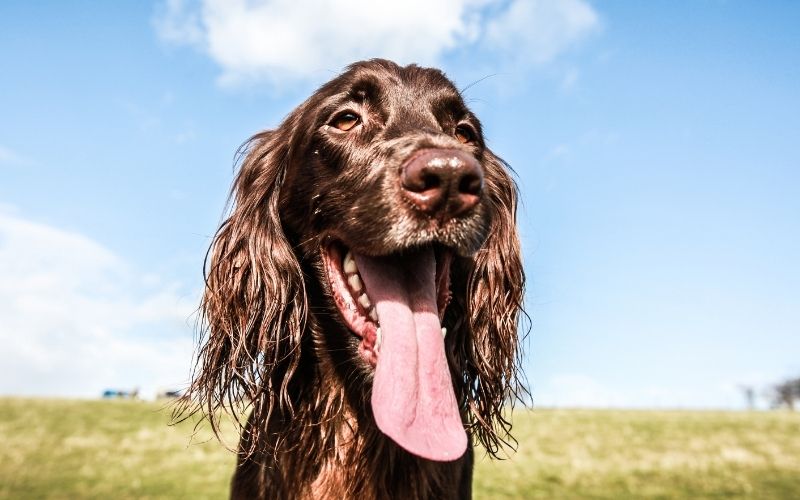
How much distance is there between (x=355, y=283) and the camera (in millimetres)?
3072

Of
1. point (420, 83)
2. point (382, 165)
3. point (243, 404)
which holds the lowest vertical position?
point (243, 404)

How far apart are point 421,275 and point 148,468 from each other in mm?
17310

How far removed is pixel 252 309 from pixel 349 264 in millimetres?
631

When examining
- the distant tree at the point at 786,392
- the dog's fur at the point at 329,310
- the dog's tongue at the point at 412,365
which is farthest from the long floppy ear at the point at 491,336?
the distant tree at the point at 786,392

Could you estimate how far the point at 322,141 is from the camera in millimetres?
3309

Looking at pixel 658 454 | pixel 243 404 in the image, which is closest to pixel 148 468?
pixel 658 454

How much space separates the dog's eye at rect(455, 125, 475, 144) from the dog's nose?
1076 millimetres

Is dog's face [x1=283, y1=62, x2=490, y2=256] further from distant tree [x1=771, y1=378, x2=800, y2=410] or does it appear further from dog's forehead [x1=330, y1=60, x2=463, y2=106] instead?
distant tree [x1=771, y1=378, x2=800, y2=410]

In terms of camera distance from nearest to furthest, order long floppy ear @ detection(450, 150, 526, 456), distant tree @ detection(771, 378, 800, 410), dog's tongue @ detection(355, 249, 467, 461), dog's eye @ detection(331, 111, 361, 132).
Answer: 1. dog's tongue @ detection(355, 249, 467, 461)
2. dog's eye @ detection(331, 111, 361, 132)
3. long floppy ear @ detection(450, 150, 526, 456)
4. distant tree @ detection(771, 378, 800, 410)

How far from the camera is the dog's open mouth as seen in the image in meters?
2.56

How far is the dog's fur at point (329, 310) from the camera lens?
3.11 m

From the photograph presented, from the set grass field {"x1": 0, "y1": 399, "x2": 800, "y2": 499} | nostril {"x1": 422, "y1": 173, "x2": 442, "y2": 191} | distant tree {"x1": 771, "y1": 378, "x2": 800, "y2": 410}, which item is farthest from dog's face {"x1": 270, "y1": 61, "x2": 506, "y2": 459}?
distant tree {"x1": 771, "y1": 378, "x2": 800, "y2": 410}

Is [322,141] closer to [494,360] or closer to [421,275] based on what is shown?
[421,275]

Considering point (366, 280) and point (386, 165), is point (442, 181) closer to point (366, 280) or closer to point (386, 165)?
point (386, 165)
